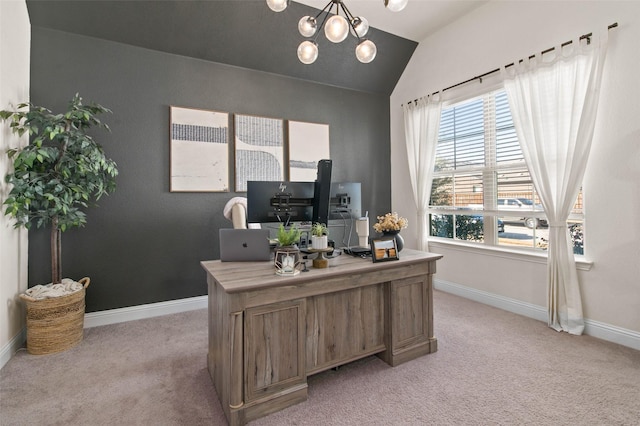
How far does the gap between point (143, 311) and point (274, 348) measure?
2.11 metres

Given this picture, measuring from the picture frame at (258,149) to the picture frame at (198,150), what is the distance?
14cm

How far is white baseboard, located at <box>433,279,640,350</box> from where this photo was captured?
7.52 feet

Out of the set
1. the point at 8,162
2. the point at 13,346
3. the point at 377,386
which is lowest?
the point at 377,386

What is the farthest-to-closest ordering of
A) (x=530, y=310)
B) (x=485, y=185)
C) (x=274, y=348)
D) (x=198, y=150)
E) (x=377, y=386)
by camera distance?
1. (x=485, y=185)
2. (x=198, y=150)
3. (x=530, y=310)
4. (x=377, y=386)
5. (x=274, y=348)

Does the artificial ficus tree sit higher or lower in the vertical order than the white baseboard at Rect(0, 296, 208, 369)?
higher

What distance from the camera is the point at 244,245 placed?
6.26 ft

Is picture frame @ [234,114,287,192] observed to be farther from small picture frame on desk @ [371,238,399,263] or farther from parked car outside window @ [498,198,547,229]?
parked car outside window @ [498,198,547,229]

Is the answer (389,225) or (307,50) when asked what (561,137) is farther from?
(307,50)

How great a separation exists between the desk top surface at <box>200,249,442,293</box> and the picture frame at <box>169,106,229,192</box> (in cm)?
163

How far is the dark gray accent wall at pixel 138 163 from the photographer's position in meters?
2.72

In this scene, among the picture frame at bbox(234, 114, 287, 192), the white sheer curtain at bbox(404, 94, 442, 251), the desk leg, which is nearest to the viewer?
the desk leg

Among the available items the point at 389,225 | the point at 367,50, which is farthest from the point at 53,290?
the point at 367,50

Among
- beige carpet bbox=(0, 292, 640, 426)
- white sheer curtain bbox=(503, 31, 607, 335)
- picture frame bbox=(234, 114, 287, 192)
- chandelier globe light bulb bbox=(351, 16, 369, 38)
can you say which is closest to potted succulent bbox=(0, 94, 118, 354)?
beige carpet bbox=(0, 292, 640, 426)

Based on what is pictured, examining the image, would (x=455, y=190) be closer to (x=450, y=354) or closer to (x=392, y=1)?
(x=450, y=354)
